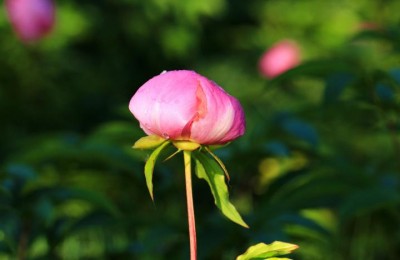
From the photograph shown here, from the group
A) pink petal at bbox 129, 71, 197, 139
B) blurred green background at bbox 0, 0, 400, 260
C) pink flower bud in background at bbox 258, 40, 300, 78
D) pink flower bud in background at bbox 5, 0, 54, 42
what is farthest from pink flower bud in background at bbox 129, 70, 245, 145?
pink flower bud in background at bbox 258, 40, 300, 78

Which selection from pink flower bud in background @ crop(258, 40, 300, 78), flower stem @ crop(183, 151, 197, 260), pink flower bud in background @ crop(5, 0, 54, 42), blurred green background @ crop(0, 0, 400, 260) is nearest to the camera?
flower stem @ crop(183, 151, 197, 260)

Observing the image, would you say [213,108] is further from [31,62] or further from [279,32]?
[279,32]

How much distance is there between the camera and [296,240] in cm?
173

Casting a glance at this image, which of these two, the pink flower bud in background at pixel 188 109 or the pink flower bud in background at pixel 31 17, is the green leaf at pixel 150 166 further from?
the pink flower bud in background at pixel 31 17

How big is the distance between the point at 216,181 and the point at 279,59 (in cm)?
312

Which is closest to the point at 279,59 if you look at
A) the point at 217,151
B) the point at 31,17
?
the point at 31,17

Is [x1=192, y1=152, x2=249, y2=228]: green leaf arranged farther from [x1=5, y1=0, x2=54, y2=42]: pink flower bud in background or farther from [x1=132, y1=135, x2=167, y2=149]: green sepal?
[x1=5, y1=0, x2=54, y2=42]: pink flower bud in background

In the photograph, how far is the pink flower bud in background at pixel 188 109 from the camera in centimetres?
98

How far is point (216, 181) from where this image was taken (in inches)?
40.2

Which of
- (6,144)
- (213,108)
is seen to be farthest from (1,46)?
(213,108)

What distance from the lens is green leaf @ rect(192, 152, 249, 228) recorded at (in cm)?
101

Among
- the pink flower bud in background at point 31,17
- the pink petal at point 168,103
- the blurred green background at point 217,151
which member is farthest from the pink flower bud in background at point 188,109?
the pink flower bud in background at point 31,17

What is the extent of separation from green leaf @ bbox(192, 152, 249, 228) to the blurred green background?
0.09 meters

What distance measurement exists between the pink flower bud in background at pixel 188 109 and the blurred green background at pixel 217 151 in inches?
5.3
